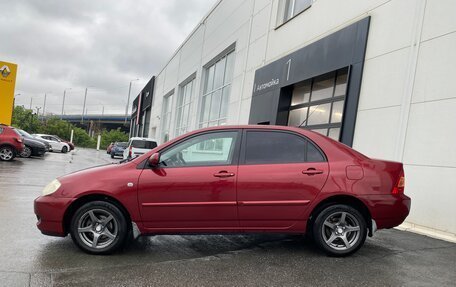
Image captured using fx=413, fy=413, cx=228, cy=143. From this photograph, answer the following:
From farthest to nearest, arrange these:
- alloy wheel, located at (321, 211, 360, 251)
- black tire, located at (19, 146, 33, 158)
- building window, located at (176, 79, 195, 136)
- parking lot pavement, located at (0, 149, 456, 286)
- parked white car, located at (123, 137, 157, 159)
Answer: building window, located at (176, 79, 195, 136)
parked white car, located at (123, 137, 157, 159)
black tire, located at (19, 146, 33, 158)
alloy wheel, located at (321, 211, 360, 251)
parking lot pavement, located at (0, 149, 456, 286)

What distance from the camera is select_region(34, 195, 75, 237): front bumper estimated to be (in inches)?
186

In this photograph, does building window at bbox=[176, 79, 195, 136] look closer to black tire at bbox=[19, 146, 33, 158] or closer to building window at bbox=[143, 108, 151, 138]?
black tire at bbox=[19, 146, 33, 158]

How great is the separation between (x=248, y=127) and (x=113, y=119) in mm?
112736

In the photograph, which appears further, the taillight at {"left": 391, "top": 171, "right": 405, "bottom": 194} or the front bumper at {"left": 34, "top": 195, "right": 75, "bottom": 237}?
the taillight at {"left": 391, "top": 171, "right": 405, "bottom": 194}

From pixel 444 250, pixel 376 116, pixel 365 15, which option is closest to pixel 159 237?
pixel 444 250

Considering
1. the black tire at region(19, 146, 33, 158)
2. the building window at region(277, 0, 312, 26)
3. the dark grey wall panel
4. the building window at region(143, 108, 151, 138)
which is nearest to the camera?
the dark grey wall panel

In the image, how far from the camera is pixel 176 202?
15.7 ft

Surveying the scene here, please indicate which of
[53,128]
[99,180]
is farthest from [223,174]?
[53,128]

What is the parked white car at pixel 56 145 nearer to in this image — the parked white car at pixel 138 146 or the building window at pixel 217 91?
the parked white car at pixel 138 146

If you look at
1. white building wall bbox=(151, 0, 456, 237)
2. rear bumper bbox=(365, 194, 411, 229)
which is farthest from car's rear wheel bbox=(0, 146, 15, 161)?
rear bumper bbox=(365, 194, 411, 229)

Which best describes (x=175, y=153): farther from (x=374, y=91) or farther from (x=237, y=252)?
(x=374, y=91)

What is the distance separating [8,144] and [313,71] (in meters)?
13.5

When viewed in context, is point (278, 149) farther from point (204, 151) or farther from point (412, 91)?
point (412, 91)

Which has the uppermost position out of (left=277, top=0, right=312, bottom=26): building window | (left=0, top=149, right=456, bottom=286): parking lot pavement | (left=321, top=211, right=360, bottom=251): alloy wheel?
(left=277, top=0, right=312, bottom=26): building window
